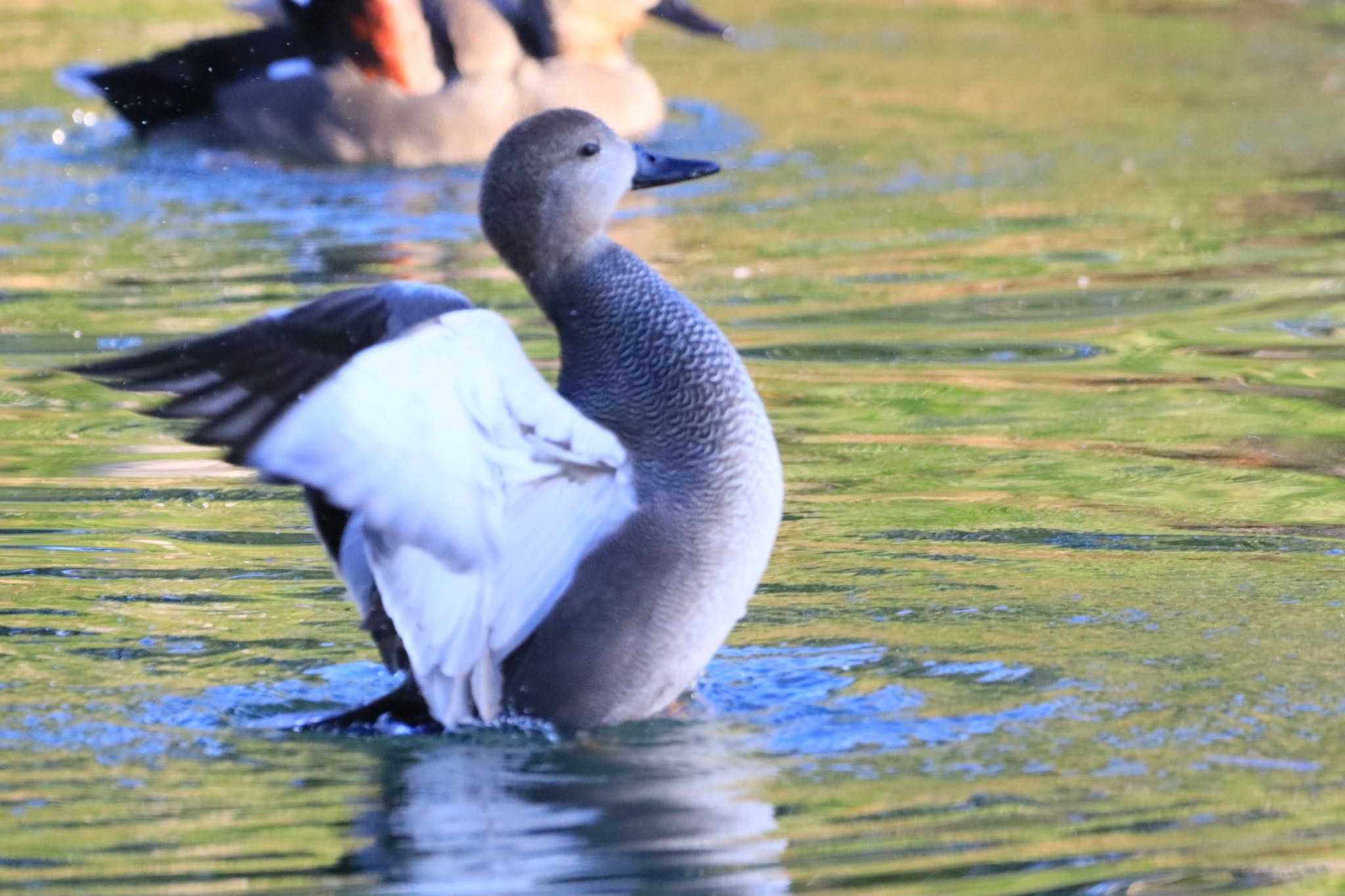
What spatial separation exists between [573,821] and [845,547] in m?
1.68

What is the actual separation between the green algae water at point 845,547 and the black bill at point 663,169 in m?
0.99

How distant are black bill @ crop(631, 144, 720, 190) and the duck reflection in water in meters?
1.12

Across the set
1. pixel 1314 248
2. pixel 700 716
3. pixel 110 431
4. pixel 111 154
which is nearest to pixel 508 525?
pixel 700 716

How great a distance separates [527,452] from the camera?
12.7 ft

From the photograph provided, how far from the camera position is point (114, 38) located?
13836 mm

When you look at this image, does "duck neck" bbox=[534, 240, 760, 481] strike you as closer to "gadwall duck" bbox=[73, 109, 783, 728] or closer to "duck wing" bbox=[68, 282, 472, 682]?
"gadwall duck" bbox=[73, 109, 783, 728]

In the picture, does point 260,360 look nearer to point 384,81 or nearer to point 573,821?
point 573,821

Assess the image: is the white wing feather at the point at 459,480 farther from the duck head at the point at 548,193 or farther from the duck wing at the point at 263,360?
the duck head at the point at 548,193

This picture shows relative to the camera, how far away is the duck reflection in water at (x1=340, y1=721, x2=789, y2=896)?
11.7ft

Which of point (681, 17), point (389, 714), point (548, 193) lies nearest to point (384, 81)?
point (681, 17)

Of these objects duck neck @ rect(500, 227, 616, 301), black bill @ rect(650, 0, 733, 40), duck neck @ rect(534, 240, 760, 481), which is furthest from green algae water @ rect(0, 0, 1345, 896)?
black bill @ rect(650, 0, 733, 40)

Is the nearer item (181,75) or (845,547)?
(845,547)

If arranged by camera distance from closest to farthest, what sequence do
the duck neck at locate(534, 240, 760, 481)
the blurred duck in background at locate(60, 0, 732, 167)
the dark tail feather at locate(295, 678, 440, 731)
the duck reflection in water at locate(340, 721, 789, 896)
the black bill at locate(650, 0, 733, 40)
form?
the duck reflection in water at locate(340, 721, 789, 896), the duck neck at locate(534, 240, 760, 481), the dark tail feather at locate(295, 678, 440, 731), the blurred duck in background at locate(60, 0, 732, 167), the black bill at locate(650, 0, 733, 40)

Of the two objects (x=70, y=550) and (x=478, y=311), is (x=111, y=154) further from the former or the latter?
(x=478, y=311)
